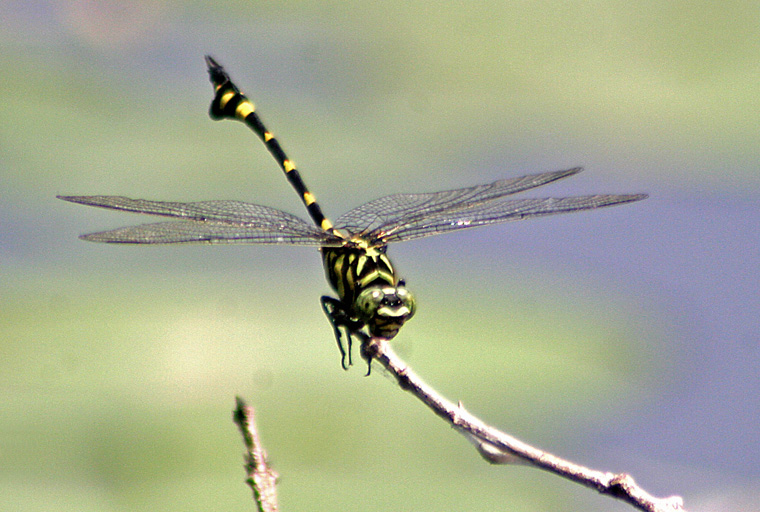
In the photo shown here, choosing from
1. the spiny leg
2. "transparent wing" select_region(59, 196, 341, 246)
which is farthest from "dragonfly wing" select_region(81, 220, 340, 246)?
the spiny leg

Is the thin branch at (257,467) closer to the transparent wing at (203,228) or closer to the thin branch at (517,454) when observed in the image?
the thin branch at (517,454)

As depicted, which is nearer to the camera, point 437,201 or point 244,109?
point 437,201

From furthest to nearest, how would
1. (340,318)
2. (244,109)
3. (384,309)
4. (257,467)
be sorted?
(244,109), (340,318), (384,309), (257,467)

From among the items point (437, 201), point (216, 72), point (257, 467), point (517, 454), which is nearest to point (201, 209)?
point (437, 201)

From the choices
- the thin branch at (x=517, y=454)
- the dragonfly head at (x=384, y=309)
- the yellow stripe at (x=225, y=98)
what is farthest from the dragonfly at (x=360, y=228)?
the yellow stripe at (x=225, y=98)

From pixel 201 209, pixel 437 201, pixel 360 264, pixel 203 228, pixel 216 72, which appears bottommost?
pixel 360 264

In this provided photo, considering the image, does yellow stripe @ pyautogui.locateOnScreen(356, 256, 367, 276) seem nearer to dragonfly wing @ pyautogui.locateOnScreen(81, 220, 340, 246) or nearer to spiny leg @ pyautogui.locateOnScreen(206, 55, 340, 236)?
dragonfly wing @ pyautogui.locateOnScreen(81, 220, 340, 246)

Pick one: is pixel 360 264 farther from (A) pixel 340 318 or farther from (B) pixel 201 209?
(B) pixel 201 209
